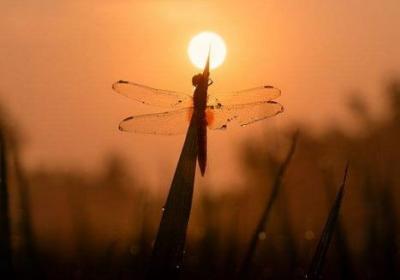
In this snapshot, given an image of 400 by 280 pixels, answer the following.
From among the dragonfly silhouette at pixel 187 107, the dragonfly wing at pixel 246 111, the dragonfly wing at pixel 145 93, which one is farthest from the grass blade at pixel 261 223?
the dragonfly wing at pixel 145 93

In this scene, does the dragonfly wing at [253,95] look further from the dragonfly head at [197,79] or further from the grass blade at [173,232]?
the grass blade at [173,232]

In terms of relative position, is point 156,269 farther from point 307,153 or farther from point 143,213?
point 307,153

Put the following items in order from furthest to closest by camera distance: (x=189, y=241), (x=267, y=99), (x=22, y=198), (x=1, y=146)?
(x=267, y=99) → (x=189, y=241) → (x=22, y=198) → (x=1, y=146)

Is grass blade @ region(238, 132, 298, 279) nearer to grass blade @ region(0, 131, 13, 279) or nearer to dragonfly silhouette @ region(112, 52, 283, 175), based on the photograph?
grass blade @ region(0, 131, 13, 279)

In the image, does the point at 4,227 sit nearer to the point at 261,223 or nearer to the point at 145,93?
the point at 261,223

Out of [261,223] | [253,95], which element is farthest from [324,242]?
[253,95]

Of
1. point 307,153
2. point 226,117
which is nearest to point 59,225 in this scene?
point 226,117

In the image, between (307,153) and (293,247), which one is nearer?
(293,247)
